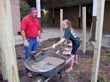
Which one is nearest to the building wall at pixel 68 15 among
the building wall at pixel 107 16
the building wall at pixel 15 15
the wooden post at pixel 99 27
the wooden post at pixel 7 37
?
the building wall at pixel 107 16

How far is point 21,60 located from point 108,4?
32.0 feet

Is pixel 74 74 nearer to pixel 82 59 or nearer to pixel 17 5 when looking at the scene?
pixel 82 59

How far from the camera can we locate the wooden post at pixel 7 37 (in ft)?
4.25

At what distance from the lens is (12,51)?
144 cm

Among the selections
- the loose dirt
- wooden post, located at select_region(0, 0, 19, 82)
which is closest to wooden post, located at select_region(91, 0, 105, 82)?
the loose dirt

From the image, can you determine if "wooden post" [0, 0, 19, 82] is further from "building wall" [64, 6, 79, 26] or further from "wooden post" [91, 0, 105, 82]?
"building wall" [64, 6, 79, 26]

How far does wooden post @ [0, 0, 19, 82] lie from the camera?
1295mm

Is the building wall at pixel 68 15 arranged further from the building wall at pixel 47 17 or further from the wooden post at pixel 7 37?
the wooden post at pixel 7 37

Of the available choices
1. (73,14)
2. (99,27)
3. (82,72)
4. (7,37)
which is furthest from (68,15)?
(7,37)

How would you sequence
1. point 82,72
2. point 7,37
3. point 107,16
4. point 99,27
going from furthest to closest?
point 107,16 < point 82,72 < point 99,27 < point 7,37

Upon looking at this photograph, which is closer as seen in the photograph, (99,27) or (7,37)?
(7,37)

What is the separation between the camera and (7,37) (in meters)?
1.37

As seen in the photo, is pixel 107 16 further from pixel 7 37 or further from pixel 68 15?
pixel 7 37

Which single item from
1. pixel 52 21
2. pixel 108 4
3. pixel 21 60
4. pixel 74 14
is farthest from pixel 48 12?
pixel 21 60
